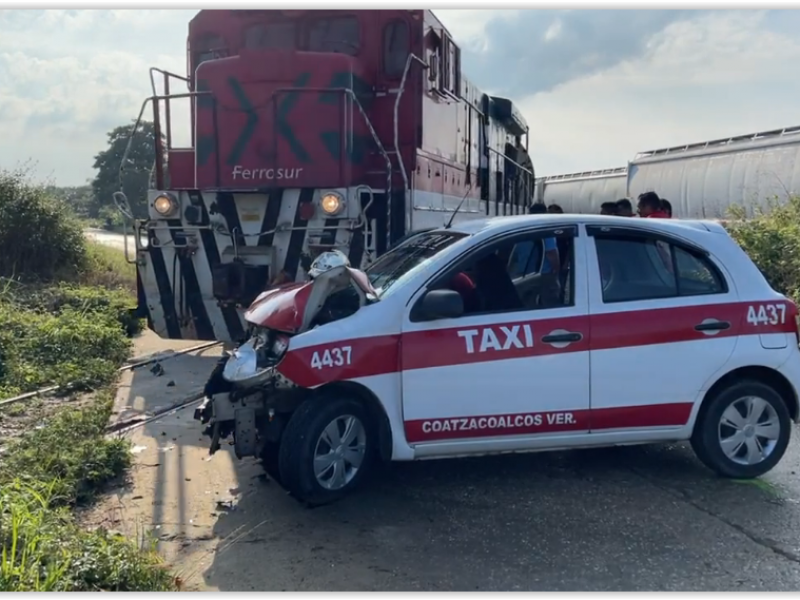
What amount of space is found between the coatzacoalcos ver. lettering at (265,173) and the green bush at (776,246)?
7.31 m

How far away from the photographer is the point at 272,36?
356 inches

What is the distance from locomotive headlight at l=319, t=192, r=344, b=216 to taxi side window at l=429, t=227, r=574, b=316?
2.79m

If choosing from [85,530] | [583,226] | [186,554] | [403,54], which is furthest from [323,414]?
[403,54]

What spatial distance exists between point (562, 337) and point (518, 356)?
1.01 ft

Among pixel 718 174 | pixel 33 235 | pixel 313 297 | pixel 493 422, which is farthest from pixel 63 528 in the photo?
pixel 718 174

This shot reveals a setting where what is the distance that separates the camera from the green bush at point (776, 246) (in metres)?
12.2

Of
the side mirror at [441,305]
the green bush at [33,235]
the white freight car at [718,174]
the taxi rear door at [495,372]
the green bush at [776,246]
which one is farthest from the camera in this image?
the white freight car at [718,174]

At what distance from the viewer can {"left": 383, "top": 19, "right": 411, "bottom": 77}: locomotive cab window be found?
861 centimetres

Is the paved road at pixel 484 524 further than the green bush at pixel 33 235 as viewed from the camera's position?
No

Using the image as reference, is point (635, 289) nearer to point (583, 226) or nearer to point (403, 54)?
point (583, 226)

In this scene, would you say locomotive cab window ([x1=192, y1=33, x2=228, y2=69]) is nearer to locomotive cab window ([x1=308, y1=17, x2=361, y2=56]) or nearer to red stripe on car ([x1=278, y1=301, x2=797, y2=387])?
locomotive cab window ([x1=308, y1=17, x2=361, y2=56])

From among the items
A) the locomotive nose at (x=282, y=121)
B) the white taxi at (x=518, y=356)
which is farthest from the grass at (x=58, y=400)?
the locomotive nose at (x=282, y=121)

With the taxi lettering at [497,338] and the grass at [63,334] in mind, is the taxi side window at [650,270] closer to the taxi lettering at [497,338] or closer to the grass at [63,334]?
the taxi lettering at [497,338]

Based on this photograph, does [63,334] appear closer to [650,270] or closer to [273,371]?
[273,371]
